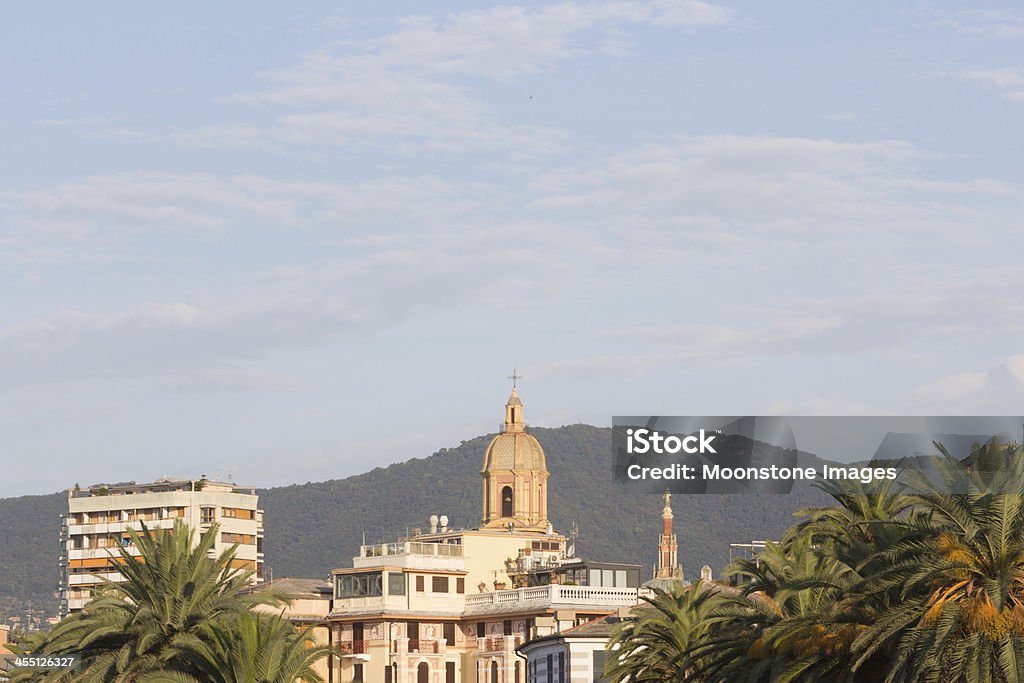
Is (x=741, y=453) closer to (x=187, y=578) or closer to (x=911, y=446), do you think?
(x=911, y=446)

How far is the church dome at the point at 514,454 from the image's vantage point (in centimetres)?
16500

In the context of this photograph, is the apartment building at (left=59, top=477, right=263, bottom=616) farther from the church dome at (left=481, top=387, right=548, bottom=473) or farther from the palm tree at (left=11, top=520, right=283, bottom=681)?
the palm tree at (left=11, top=520, right=283, bottom=681)

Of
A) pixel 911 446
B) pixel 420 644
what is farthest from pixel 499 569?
pixel 911 446

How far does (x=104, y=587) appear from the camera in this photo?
→ 6581cm

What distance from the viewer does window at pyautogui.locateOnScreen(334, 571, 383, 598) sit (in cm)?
12938

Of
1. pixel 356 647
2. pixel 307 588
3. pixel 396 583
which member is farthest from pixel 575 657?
pixel 307 588

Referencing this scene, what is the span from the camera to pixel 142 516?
17400 cm

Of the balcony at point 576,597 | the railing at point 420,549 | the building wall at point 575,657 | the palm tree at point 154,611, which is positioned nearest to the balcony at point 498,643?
the balcony at point 576,597

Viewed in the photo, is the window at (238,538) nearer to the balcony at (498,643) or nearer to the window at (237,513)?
the window at (237,513)

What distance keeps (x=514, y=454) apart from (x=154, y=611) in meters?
104

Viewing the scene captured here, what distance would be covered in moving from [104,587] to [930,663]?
106ft

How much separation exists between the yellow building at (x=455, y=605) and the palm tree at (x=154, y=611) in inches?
2140

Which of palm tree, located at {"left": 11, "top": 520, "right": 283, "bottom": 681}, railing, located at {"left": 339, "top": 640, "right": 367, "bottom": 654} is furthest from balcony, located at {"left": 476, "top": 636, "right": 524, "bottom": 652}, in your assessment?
palm tree, located at {"left": 11, "top": 520, "right": 283, "bottom": 681}

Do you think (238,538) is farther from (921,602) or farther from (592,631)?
(921,602)
